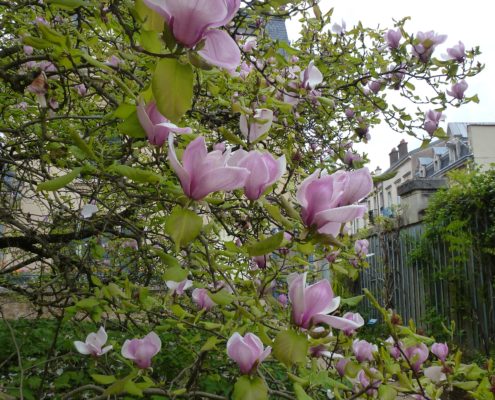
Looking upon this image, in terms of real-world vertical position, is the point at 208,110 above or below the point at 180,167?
above

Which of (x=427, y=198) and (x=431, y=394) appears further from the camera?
(x=427, y=198)

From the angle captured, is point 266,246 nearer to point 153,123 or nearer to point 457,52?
point 153,123

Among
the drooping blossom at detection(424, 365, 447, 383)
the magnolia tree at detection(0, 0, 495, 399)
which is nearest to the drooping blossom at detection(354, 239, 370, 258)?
the magnolia tree at detection(0, 0, 495, 399)

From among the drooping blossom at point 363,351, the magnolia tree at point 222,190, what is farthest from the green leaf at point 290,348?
the drooping blossom at point 363,351

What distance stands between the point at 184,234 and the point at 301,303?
0.28 metres

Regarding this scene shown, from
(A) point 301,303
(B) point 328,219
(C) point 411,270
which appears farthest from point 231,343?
(C) point 411,270

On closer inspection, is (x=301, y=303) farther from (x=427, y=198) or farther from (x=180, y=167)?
(x=427, y=198)

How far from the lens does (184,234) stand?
665 millimetres

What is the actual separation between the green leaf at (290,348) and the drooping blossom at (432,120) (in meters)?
1.89

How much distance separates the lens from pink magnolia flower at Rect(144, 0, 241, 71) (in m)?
0.52

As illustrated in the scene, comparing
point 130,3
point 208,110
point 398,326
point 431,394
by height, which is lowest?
point 431,394

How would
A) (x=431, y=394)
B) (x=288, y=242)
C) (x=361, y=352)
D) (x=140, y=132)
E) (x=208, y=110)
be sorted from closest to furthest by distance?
(x=140, y=132)
(x=288, y=242)
(x=431, y=394)
(x=361, y=352)
(x=208, y=110)

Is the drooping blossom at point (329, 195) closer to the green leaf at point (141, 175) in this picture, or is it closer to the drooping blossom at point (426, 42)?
the green leaf at point (141, 175)

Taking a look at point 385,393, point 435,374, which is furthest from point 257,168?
point 435,374
